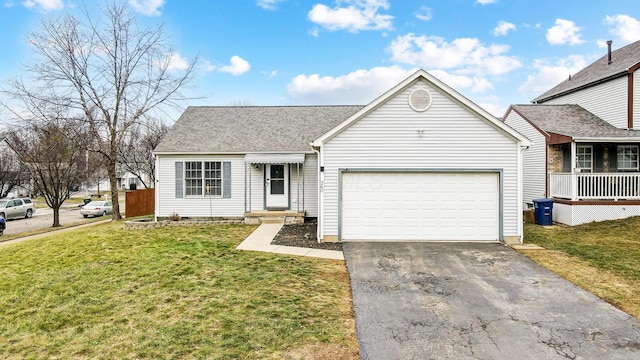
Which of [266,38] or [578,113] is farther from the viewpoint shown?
[266,38]

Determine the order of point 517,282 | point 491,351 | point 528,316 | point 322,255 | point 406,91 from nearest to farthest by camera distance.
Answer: point 491,351, point 528,316, point 517,282, point 322,255, point 406,91

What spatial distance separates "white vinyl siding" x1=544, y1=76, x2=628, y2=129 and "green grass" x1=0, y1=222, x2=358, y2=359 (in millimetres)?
14741

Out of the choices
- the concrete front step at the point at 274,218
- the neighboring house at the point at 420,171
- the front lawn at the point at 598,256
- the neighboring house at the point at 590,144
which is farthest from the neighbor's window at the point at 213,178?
the neighboring house at the point at 590,144

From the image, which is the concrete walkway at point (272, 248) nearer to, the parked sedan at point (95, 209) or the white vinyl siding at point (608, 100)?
the white vinyl siding at point (608, 100)

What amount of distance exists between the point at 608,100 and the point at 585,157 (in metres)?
2.95

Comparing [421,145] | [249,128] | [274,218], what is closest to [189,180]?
[249,128]

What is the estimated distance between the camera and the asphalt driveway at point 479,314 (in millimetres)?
4383

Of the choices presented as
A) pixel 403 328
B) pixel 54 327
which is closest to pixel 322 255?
pixel 403 328

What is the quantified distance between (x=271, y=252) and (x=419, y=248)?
4.09m

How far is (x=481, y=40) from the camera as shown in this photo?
62.9 ft

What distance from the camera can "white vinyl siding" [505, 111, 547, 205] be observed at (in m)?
15.4

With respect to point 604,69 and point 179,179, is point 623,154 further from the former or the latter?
point 179,179

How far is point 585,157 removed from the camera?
592 inches

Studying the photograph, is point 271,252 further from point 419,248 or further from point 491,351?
point 491,351
